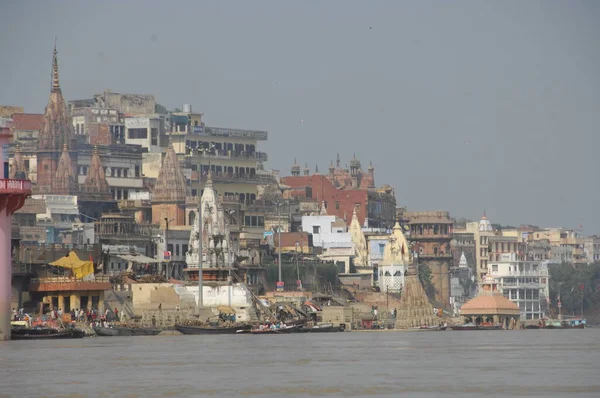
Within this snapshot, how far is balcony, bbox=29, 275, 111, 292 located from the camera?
99.7 metres

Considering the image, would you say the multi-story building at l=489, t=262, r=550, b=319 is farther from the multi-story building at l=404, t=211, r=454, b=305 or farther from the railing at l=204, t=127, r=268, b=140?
the railing at l=204, t=127, r=268, b=140

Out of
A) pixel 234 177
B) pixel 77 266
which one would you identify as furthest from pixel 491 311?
pixel 77 266

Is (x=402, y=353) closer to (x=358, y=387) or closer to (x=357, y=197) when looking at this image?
(x=358, y=387)

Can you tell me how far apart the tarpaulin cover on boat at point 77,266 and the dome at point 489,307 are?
55.8 m

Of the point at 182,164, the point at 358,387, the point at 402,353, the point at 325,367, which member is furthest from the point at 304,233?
the point at 358,387

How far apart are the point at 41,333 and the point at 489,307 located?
71.9 m

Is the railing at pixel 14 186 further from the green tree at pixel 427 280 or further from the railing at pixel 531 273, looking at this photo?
the railing at pixel 531 273

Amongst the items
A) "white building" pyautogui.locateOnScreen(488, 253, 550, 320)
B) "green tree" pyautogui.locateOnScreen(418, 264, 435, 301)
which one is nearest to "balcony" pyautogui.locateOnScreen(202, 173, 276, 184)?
"green tree" pyautogui.locateOnScreen(418, 264, 435, 301)

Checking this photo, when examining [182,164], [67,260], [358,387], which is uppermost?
[182,164]

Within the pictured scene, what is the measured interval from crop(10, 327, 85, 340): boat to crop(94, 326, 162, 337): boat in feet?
15.6

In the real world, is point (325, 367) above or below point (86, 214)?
below

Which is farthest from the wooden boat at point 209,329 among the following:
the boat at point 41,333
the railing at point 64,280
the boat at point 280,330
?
the boat at point 41,333

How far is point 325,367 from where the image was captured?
58688 millimetres

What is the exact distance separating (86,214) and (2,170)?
57.6m
